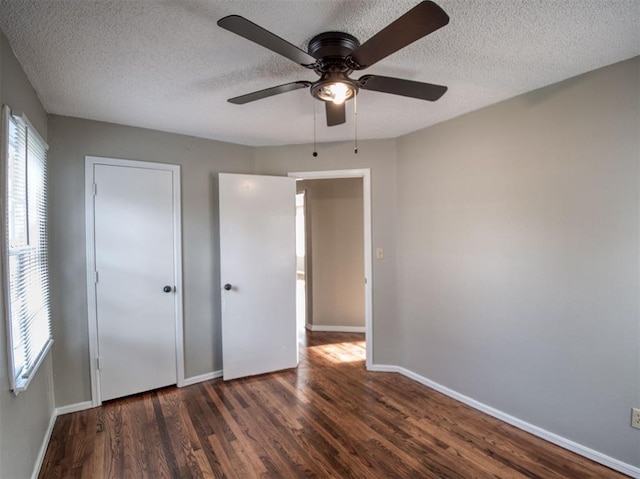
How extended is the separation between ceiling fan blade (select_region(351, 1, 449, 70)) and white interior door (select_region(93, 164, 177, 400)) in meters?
2.23

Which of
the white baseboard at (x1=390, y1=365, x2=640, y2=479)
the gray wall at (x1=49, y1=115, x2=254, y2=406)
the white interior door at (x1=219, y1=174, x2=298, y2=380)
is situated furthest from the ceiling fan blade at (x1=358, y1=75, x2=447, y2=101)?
the white baseboard at (x1=390, y1=365, x2=640, y2=479)

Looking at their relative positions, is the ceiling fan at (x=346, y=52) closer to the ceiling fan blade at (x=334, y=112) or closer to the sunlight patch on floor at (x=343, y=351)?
the ceiling fan blade at (x=334, y=112)

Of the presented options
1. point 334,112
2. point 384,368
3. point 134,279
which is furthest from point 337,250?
point 334,112

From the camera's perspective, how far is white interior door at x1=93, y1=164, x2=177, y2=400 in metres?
2.69

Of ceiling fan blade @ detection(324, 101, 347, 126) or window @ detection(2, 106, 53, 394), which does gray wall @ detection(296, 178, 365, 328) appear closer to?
ceiling fan blade @ detection(324, 101, 347, 126)

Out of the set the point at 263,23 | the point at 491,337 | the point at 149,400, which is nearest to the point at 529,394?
the point at 491,337

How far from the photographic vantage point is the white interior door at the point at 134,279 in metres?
2.69

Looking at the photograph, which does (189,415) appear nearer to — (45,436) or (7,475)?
(45,436)

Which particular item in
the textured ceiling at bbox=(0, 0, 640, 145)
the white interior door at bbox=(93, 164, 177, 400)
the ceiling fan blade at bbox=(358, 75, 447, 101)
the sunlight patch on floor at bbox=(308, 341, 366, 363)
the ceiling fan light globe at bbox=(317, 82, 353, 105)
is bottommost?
the sunlight patch on floor at bbox=(308, 341, 366, 363)

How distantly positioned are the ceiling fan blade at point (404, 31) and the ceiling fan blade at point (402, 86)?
130 mm

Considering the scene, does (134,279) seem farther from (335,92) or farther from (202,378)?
(335,92)

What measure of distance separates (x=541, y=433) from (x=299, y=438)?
163 centimetres

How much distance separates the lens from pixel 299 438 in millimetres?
2205

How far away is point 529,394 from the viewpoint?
7.45ft
